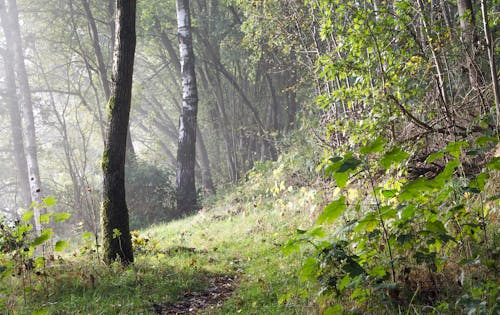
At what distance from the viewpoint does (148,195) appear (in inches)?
597

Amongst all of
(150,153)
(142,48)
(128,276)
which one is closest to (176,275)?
(128,276)

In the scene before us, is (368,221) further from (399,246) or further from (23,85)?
(23,85)

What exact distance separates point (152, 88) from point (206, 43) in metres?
10.3

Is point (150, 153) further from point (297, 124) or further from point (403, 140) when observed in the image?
point (403, 140)

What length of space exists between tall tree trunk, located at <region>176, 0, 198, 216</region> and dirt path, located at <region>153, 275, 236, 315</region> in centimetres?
851

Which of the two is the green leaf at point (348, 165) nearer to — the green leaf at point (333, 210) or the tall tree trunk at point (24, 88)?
the green leaf at point (333, 210)

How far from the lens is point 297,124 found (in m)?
19.8

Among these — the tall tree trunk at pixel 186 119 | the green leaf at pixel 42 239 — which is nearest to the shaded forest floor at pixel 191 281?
the green leaf at pixel 42 239

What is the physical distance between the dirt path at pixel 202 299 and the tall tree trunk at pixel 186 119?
8.51 m

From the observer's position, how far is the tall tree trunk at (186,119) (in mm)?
13953

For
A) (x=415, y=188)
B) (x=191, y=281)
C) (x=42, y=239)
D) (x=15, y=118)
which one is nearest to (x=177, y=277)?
(x=191, y=281)

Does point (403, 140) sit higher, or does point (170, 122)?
point (170, 122)

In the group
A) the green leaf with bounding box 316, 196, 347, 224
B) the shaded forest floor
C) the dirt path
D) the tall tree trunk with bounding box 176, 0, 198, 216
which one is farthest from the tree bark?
the green leaf with bounding box 316, 196, 347, 224

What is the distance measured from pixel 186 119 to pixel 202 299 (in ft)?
30.9
